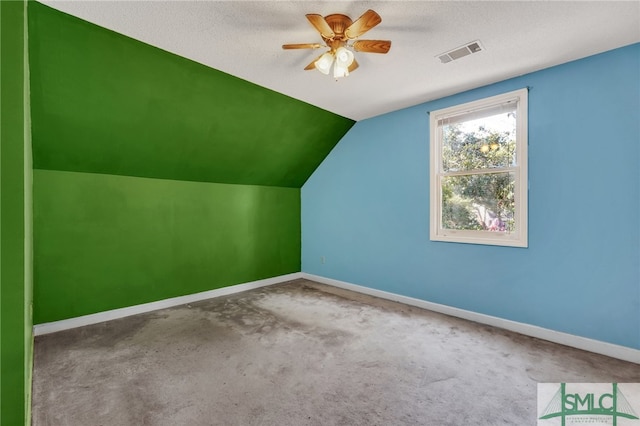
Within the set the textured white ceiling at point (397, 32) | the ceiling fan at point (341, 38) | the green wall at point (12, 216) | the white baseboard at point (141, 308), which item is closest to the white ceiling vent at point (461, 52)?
the textured white ceiling at point (397, 32)

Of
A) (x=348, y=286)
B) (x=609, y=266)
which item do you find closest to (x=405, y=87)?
(x=609, y=266)

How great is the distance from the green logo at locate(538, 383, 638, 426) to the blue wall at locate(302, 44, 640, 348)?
0.80 meters

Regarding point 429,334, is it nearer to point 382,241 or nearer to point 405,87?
point 382,241

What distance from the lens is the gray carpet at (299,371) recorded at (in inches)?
71.3

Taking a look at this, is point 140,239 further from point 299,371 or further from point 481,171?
point 481,171

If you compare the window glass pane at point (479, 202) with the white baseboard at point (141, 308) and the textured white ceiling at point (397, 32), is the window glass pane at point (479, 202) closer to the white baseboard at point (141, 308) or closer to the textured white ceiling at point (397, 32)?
the textured white ceiling at point (397, 32)

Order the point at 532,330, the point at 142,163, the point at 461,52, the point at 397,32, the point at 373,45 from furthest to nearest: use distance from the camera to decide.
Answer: the point at 142,163, the point at 532,330, the point at 461,52, the point at 397,32, the point at 373,45

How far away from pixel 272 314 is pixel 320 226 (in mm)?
1972

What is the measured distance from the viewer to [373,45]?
2.11 m

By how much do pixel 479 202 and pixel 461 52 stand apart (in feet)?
5.30

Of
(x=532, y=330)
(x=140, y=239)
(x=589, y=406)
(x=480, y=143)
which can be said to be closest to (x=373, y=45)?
(x=480, y=143)

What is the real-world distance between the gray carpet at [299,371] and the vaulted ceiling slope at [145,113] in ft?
6.14

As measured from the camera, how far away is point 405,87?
10.7 feet

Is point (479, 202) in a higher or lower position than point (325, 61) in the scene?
lower
